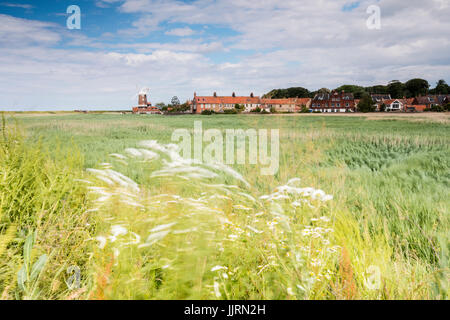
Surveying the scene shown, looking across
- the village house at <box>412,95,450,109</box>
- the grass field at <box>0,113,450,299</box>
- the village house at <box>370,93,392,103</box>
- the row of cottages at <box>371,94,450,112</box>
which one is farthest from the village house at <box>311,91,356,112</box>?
the grass field at <box>0,113,450,299</box>

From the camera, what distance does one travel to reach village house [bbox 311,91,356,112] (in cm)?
3988

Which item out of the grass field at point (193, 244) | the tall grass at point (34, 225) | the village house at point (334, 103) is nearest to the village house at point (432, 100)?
the village house at point (334, 103)

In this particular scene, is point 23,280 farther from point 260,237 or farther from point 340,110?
point 340,110

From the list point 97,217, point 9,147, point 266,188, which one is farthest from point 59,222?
point 266,188

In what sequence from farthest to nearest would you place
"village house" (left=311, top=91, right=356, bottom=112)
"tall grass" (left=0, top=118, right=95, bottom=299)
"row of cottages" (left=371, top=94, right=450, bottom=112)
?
1. "village house" (left=311, top=91, right=356, bottom=112)
2. "row of cottages" (left=371, top=94, right=450, bottom=112)
3. "tall grass" (left=0, top=118, right=95, bottom=299)

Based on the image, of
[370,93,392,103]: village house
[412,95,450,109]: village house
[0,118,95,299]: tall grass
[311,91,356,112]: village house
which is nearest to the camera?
[0,118,95,299]: tall grass

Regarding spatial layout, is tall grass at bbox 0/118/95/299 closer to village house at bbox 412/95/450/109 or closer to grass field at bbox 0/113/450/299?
grass field at bbox 0/113/450/299

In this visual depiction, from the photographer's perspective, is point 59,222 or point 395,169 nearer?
point 59,222

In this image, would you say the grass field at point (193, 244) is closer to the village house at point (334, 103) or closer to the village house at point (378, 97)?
the village house at point (378, 97)

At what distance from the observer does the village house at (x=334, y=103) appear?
3988cm

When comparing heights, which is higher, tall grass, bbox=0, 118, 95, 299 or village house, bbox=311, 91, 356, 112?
village house, bbox=311, 91, 356, 112

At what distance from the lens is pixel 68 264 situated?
107 inches

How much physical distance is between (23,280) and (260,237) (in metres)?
2.19
